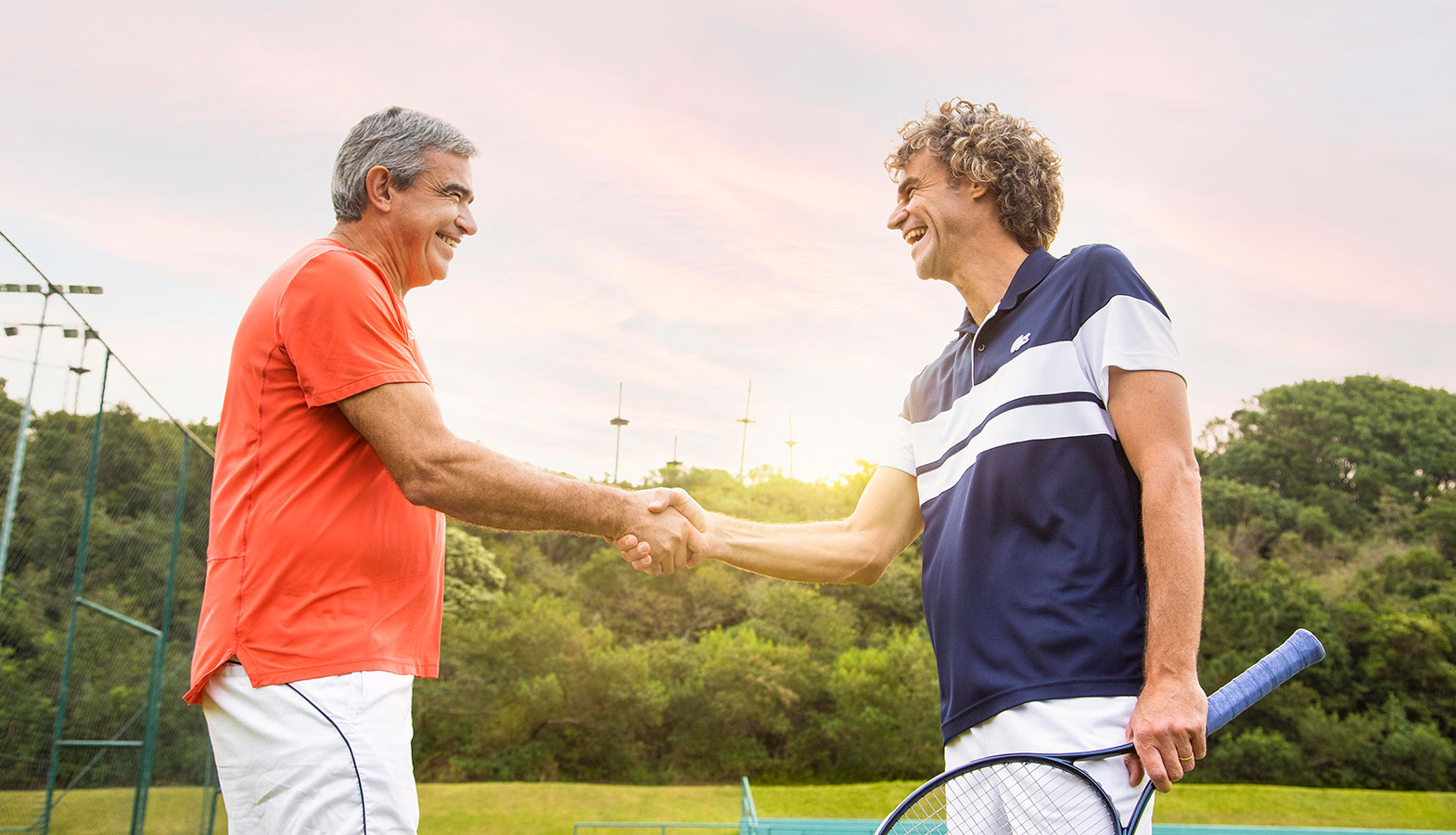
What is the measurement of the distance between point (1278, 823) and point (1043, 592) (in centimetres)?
3013

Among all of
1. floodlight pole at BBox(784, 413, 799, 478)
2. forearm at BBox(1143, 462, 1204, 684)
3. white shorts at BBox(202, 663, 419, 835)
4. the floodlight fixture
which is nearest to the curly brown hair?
forearm at BBox(1143, 462, 1204, 684)

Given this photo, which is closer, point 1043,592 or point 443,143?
point 1043,592

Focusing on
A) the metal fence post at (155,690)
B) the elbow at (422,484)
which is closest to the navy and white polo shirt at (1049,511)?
the elbow at (422,484)

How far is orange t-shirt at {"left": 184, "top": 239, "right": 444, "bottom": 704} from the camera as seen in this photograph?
83.0 inches

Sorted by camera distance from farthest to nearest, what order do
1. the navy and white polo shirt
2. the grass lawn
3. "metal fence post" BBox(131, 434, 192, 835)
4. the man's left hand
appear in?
the grass lawn
"metal fence post" BBox(131, 434, 192, 835)
the navy and white polo shirt
the man's left hand

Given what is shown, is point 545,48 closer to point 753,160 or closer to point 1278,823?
point 753,160

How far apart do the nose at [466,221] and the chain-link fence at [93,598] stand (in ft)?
13.9

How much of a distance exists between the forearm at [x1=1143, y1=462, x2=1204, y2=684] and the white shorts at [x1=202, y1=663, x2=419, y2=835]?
156cm

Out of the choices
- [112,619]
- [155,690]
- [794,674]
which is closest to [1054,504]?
[112,619]

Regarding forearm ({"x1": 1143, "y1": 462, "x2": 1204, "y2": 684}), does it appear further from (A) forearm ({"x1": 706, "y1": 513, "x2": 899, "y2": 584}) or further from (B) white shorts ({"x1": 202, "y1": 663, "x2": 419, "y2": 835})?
(B) white shorts ({"x1": 202, "y1": 663, "x2": 419, "y2": 835})

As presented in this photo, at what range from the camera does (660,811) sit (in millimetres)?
28016

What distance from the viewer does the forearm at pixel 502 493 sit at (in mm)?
2305

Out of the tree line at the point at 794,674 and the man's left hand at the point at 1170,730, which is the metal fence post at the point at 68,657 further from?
the tree line at the point at 794,674

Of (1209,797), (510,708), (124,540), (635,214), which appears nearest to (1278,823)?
(1209,797)
